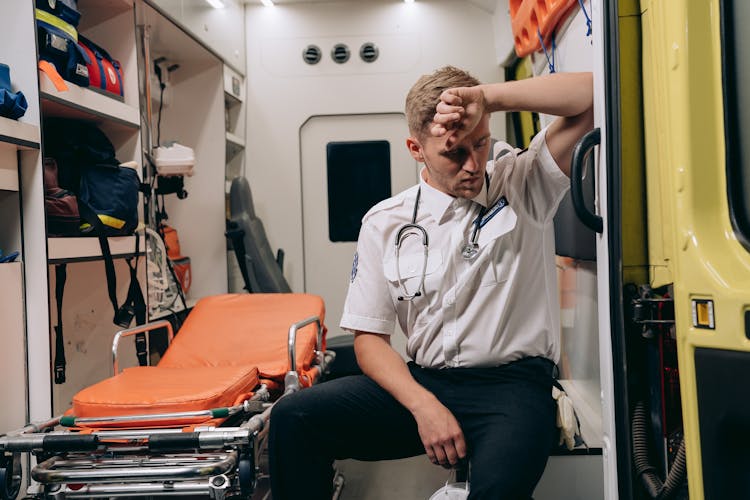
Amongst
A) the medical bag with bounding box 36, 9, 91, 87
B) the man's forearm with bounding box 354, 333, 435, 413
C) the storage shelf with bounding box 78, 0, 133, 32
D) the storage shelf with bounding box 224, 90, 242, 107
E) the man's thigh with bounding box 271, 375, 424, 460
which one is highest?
the storage shelf with bounding box 78, 0, 133, 32

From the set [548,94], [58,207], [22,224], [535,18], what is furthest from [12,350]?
[535,18]

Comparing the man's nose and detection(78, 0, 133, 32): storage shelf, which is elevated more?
detection(78, 0, 133, 32): storage shelf

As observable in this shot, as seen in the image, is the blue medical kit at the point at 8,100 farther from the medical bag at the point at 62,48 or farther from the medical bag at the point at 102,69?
the medical bag at the point at 102,69

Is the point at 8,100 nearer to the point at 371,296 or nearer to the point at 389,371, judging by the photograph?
the point at 371,296

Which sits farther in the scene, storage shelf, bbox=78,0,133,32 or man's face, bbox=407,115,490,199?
storage shelf, bbox=78,0,133,32

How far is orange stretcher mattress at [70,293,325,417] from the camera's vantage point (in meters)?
2.00

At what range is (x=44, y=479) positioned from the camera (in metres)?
1.83

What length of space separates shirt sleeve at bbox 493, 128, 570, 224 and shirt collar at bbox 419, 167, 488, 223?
81 mm

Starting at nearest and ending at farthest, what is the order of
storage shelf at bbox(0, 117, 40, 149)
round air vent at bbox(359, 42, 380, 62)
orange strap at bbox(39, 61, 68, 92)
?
storage shelf at bbox(0, 117, 40, 149)
orange strap at bbox(39, 61, 68, 92)
round air vent at bbox(359, 42, 380, 62)

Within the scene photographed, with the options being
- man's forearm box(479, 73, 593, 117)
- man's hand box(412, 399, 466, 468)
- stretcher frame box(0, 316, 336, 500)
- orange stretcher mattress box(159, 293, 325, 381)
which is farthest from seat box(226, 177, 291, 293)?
man's forearm box(479, 73, 593, 117)

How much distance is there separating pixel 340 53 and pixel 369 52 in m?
0.23

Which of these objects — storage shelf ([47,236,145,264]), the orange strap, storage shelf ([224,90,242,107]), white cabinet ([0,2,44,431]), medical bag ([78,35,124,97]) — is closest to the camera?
white cabinet ([0,2,44,431])

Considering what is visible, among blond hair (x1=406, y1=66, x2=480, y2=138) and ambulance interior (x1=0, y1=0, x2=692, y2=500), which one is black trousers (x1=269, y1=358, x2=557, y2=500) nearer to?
blond hair (x1=406, y1=66, x2=480, y2=138)

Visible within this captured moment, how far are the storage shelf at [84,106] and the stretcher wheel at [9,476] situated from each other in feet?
4.37
